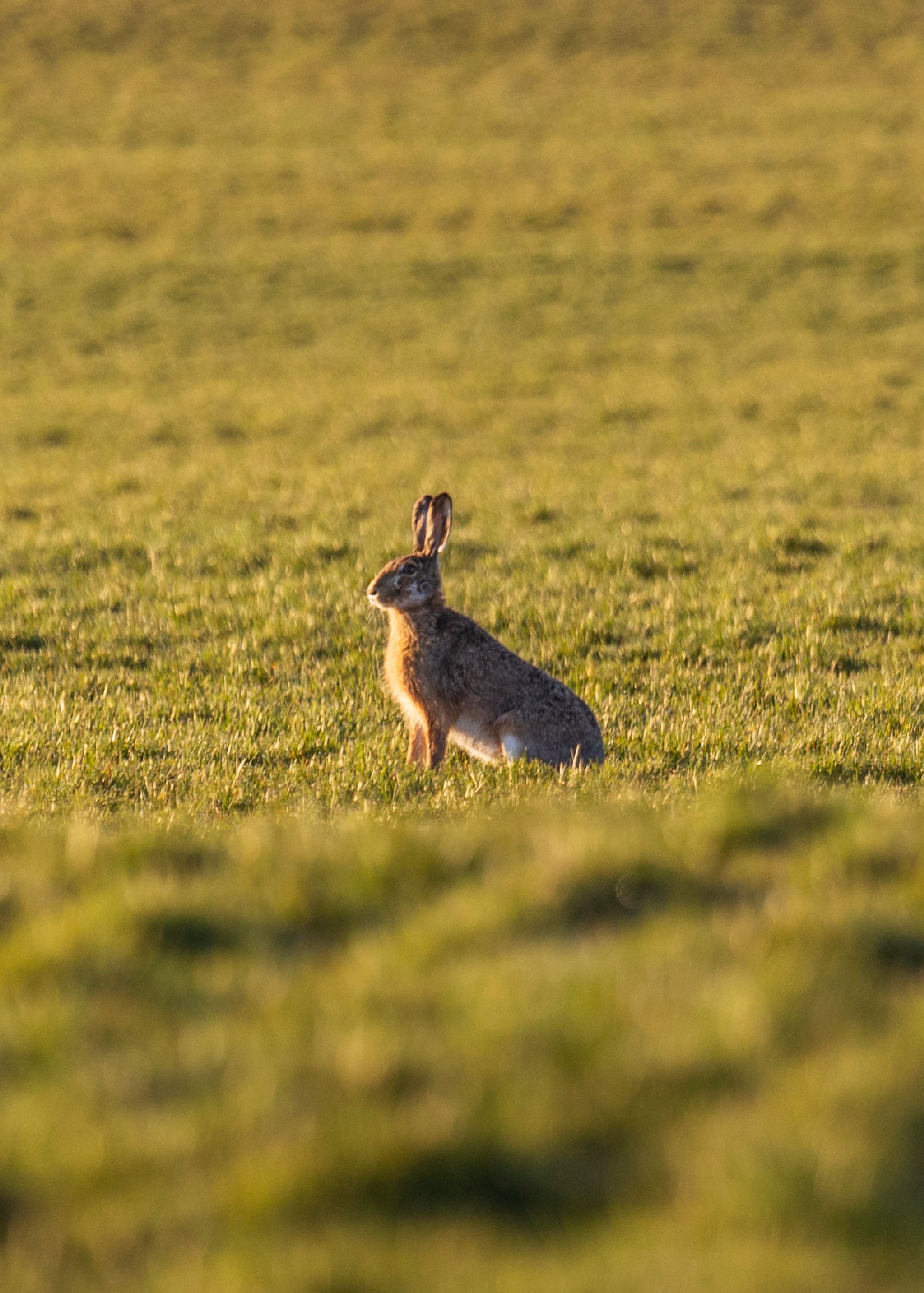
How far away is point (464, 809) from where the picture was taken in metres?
7.71

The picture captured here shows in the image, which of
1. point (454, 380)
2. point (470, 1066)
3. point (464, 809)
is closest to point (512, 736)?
point (464, 809)

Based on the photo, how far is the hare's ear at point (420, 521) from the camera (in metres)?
9.32

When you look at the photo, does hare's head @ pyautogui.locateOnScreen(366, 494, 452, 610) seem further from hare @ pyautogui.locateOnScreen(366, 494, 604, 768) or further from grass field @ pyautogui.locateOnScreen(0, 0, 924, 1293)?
grass field @ pyautogui.locateOnScreen(0, 0, 924, 1293)

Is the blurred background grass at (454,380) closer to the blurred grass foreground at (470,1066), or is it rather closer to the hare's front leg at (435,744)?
the hare's front leg at (435,744)

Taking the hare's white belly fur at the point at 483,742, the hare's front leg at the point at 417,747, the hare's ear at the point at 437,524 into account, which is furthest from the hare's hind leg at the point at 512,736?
the hare's ear at the point at 437,524

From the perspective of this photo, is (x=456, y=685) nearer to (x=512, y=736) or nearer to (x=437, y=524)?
(x=512, y=736)

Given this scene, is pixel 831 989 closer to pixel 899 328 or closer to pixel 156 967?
pixel 156 967

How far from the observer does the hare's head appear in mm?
9086

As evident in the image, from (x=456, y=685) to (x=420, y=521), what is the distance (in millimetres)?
1173

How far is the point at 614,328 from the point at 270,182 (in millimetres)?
17391

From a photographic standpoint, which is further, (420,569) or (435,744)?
(420,569)

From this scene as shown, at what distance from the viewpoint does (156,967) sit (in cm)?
465

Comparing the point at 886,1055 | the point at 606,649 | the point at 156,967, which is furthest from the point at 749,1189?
the point at 606,649

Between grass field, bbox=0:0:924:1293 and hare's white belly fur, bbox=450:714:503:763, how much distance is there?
34 centimetres
